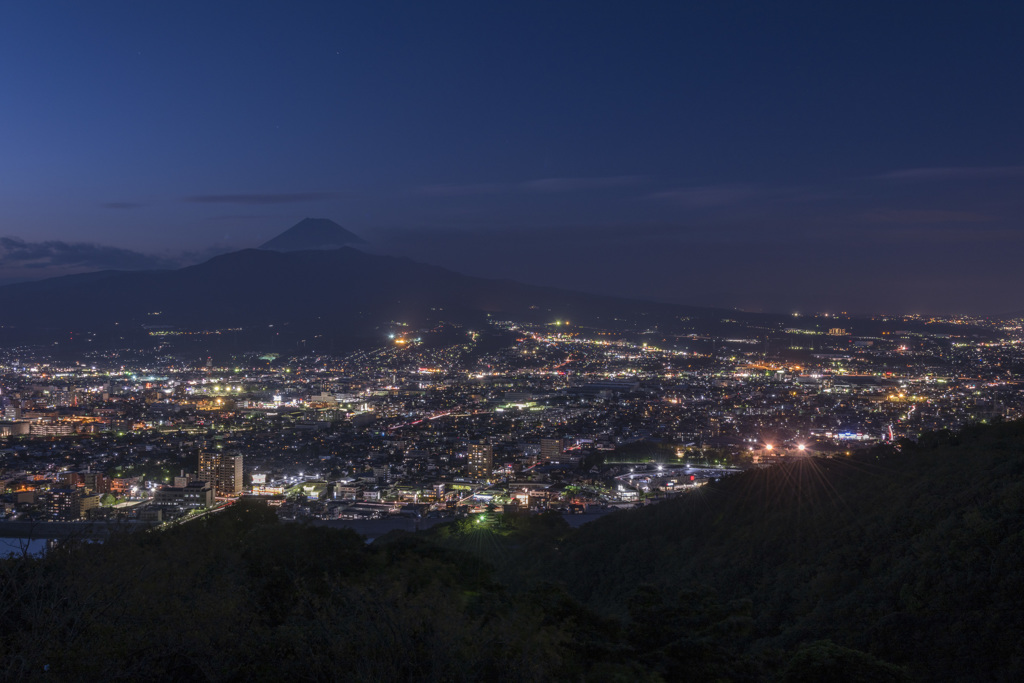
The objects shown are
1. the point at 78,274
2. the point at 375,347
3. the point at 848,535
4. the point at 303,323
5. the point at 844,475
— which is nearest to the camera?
the point at 848,535

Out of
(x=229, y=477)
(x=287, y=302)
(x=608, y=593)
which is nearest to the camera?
(x=608, y=593)

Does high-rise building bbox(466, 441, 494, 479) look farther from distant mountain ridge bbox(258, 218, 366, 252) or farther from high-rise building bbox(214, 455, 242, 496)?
distant mountain ridge bbox(258, 218, 366, 252)

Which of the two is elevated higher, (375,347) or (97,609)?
(97,609)

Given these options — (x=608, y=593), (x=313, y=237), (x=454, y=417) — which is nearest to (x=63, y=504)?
(x=608, y=593)

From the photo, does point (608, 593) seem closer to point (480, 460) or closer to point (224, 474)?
point (480, 460)

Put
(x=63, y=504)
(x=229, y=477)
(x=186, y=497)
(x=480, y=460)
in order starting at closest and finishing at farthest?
(x=63, y=504) → (x=186, y=497) → (x=229, y=477) → (x=480, y=460)

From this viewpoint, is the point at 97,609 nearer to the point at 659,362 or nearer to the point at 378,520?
the point at 378,520

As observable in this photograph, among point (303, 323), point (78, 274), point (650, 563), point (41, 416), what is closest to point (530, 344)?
point (303, 323)

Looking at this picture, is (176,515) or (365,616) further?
(176,515)
